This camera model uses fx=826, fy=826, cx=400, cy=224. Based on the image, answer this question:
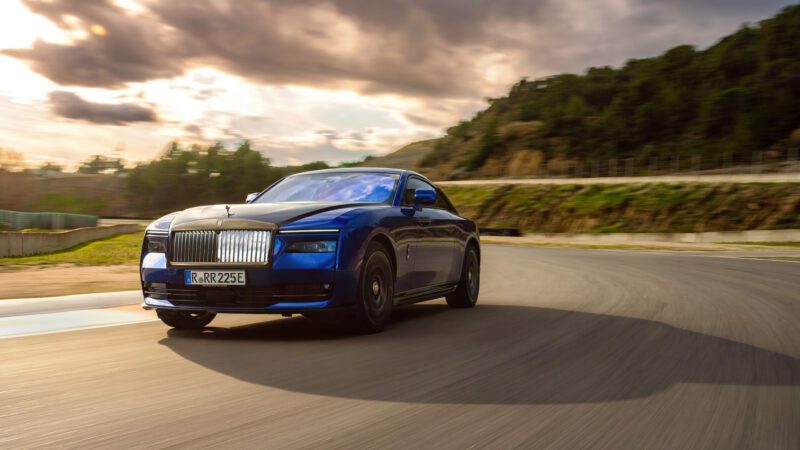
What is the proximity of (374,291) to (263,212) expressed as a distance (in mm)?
1225

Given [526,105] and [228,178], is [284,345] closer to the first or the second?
[526,105]

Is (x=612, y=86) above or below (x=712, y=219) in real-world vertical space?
above

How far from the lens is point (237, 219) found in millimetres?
6934

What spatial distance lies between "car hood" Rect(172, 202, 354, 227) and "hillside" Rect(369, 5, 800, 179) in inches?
3125

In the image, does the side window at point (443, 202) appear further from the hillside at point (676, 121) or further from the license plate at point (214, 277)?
the hillside at point (676, 121)

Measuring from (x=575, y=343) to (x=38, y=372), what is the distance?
4.28m

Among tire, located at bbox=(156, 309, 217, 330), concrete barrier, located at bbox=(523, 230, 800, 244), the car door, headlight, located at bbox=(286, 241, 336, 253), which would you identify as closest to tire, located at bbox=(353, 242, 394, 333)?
headlight, located at bbox=(286, 241, 336, 253)

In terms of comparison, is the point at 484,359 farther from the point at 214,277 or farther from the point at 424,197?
the point at 424,197

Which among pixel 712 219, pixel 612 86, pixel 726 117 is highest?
pixel 612 86

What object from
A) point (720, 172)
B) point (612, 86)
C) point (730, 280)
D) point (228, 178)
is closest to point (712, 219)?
point (720, 172)

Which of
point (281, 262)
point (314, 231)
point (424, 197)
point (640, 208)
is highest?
point (424, 197)

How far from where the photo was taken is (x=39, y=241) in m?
30.6

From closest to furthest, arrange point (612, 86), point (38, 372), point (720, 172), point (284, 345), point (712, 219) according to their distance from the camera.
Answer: point (38, 372) → point (284, 345) → point (712, 219) → point (720, 172) → point (612, 86)

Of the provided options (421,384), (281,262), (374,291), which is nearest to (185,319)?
(281,262)
